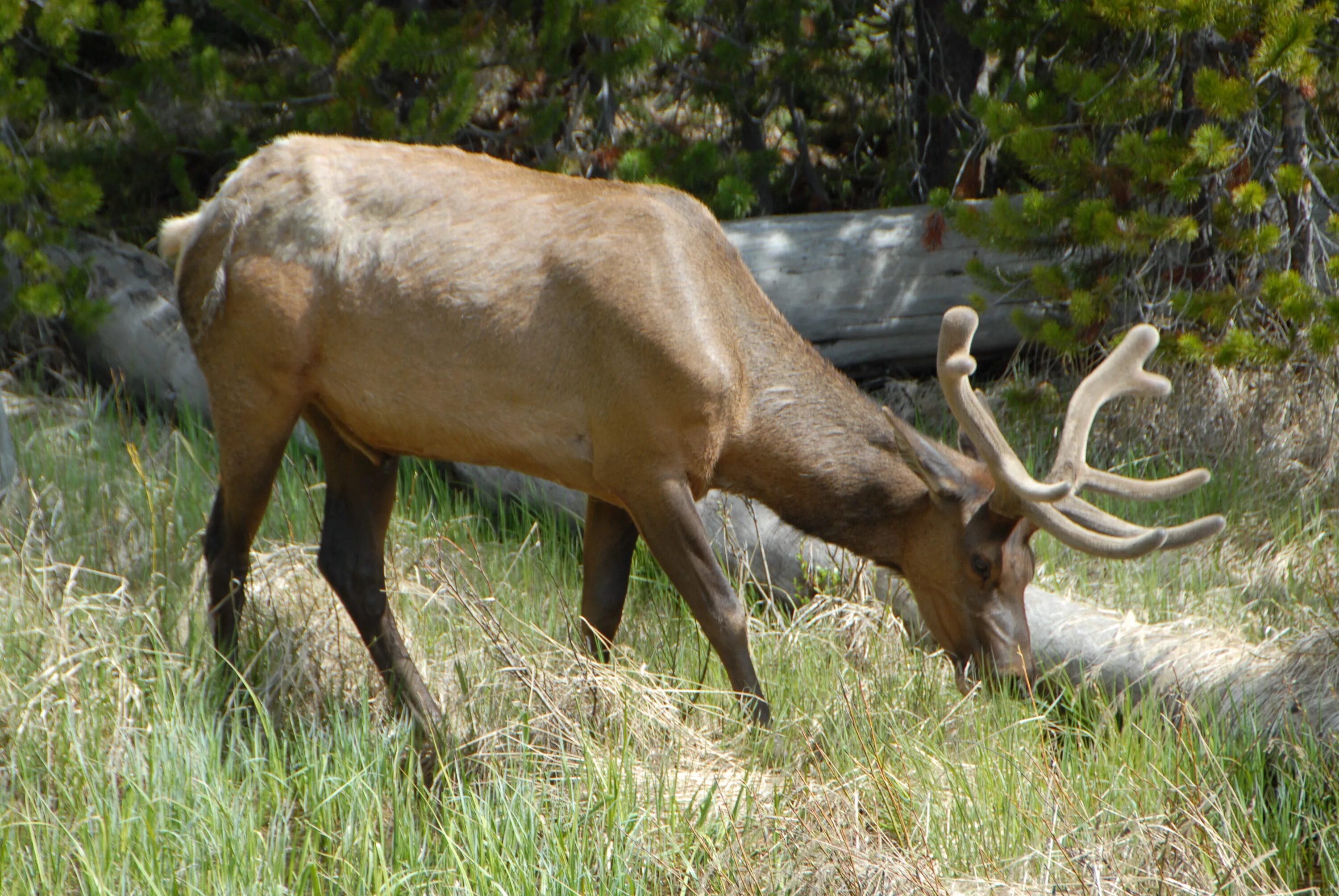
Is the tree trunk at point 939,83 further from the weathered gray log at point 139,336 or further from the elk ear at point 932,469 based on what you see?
the weathered gray log at point 139,336

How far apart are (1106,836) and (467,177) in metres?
2.67

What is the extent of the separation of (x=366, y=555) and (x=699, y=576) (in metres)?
1.16

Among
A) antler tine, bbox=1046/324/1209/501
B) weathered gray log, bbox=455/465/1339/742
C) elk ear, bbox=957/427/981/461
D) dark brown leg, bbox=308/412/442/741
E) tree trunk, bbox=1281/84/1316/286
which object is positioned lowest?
weathered gray log, bbox=455/465/1339/742

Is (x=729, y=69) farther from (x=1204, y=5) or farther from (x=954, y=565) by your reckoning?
(x=954, y=565)

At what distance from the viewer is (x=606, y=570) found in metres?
4.67

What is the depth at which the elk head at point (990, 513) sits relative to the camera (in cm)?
415

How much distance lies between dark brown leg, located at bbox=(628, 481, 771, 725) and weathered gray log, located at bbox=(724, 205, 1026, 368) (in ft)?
9.96

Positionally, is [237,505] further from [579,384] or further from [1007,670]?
[1007,670]

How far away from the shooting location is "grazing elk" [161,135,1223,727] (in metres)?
4.08

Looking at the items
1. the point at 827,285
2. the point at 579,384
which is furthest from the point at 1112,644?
the point at 827,285

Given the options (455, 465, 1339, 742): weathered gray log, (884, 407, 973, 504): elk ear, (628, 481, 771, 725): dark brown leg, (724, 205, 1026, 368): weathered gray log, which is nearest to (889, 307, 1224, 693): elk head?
(884, 407, 973, 504): elk ear

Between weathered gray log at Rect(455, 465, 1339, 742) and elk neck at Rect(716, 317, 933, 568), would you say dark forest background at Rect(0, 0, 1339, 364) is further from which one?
elk neck at Rect(716, 317, 933, 568)

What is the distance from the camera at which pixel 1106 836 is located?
3555mm

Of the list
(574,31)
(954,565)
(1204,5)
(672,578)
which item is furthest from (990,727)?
(574,31)
